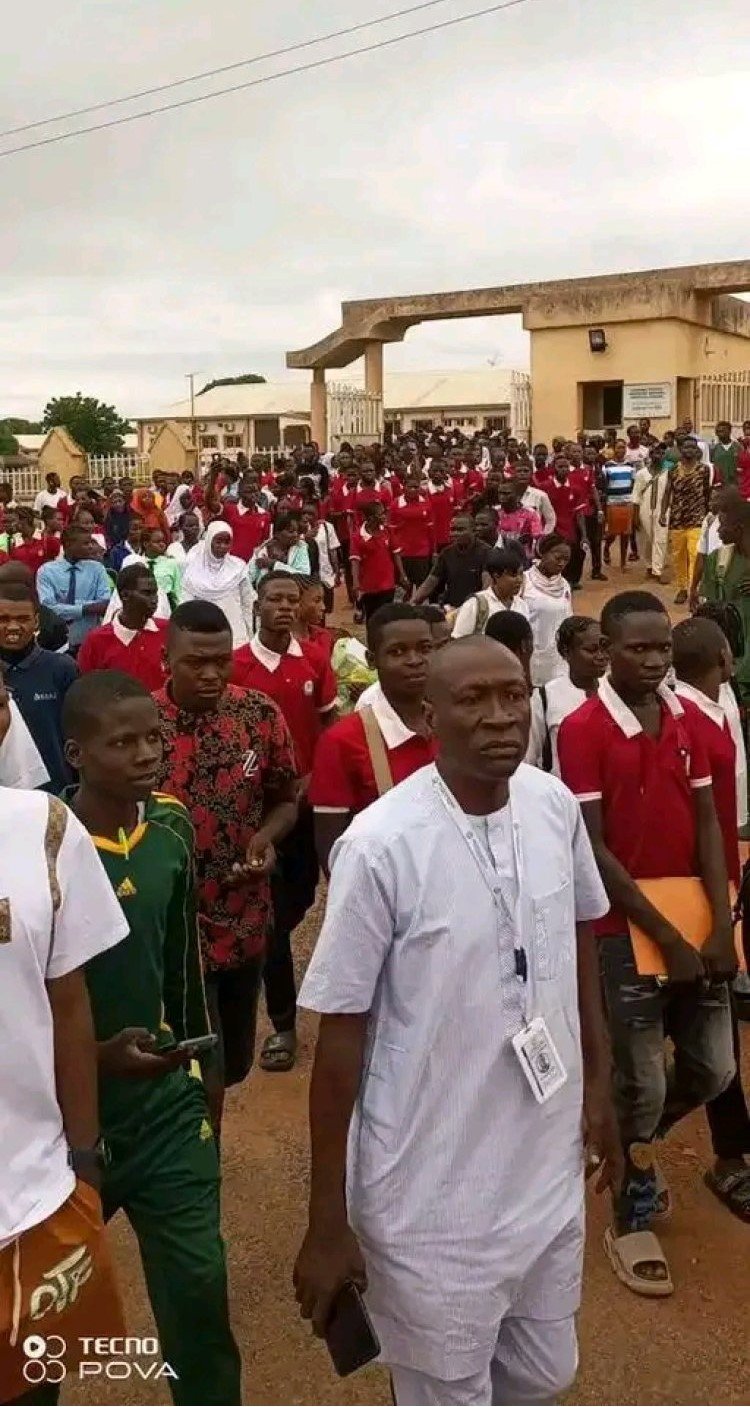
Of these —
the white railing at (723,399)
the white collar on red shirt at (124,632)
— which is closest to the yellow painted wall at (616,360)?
the white railing at (723,399)

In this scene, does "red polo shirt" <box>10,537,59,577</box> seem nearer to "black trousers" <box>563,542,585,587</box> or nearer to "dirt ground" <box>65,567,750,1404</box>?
"black trousers" <box>563,542,585,587</box>

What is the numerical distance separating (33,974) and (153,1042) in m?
0.62

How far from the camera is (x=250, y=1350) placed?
3389 mm

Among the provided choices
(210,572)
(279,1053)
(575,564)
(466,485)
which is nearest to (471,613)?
(279,1053)

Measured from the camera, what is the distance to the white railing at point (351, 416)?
24797 millimetres

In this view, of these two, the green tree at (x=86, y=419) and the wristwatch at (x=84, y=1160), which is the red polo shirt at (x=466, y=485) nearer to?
the wristwatch at (x=84, y=1160)

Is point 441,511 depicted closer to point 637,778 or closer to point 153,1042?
point 637,778

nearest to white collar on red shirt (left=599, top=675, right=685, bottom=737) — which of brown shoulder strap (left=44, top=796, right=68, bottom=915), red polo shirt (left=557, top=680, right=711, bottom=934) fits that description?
red polo shirt (left=557, top=680, right=711, bottom=934)

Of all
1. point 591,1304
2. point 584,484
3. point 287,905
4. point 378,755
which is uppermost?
point 584,484

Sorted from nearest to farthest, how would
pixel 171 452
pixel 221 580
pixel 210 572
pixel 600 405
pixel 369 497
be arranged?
pixel 221 580 < pixel 210 572 < pixel 369 497 < pixel 600 405 < pixel 171 452

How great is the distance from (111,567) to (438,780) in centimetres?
1211

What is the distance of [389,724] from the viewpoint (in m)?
3.93

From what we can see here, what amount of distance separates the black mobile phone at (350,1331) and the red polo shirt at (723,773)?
1926 mm

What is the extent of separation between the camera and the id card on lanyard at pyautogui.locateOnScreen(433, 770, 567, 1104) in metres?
2.20
